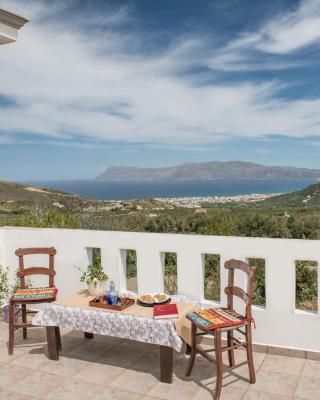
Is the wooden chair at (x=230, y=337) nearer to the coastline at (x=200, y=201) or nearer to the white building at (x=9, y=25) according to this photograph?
the white building at (x=9, y=25)

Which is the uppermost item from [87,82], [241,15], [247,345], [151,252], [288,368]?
[241,15]

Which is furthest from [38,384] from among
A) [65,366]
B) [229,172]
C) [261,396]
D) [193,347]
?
[229,172]

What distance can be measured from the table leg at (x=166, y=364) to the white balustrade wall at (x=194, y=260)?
35.6 inches

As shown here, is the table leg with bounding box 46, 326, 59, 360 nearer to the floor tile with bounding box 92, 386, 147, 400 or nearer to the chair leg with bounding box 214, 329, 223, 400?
the floor tile with bounding box 92, 386, 147, 400

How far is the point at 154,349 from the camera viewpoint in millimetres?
4000

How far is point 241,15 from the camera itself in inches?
975

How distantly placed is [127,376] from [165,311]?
581mm

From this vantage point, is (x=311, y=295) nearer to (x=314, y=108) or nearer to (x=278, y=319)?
(x=278, y=319)

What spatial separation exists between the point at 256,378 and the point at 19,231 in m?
2.91

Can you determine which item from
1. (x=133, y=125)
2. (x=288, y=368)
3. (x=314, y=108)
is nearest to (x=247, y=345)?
(x=288, y=368)

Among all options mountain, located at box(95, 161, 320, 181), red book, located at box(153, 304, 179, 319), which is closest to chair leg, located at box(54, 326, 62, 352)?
red book, located at box(153, 304, 179, 319)

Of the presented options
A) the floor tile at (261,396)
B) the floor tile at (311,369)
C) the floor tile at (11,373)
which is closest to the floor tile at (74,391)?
the floor tile at (11,373)

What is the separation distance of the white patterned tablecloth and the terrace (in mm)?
331

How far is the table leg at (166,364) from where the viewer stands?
10.9 feet
